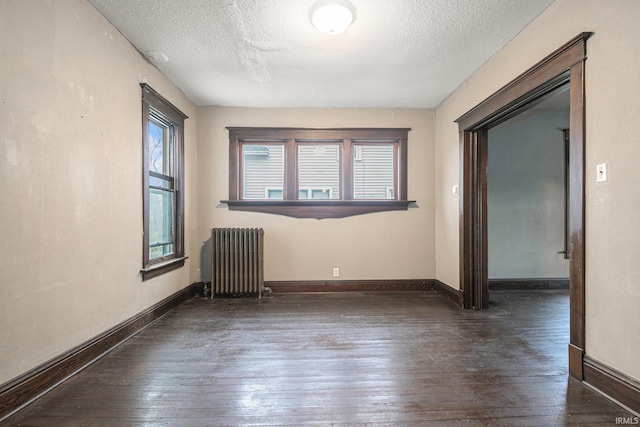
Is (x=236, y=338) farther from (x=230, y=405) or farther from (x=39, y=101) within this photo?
(x=39, y=101)

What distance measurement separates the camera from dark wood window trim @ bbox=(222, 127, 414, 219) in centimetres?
388

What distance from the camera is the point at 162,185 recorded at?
3.20 meters

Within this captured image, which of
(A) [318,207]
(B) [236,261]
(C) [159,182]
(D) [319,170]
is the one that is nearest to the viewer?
(C) [159,182]

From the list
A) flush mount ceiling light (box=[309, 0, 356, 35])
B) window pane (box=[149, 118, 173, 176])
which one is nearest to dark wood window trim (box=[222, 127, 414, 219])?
window pane (box=[149, 118, 173, 176])

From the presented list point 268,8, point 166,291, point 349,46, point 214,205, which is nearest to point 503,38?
point 349,46

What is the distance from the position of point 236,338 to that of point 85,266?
47.8 inches

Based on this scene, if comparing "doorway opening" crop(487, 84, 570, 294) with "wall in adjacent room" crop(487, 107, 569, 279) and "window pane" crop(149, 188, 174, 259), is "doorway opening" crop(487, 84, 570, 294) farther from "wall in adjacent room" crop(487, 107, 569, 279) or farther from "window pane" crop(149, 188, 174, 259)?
"window pane" crop(149, 188, 174, 259)

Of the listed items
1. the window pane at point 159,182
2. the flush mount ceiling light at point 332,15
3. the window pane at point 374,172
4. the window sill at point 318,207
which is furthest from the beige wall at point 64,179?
the window pane at point 374,172

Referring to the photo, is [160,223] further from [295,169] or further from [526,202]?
[526,202]

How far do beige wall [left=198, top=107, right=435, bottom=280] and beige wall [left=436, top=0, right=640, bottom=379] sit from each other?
83.3 inches

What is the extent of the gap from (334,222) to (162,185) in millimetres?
2096

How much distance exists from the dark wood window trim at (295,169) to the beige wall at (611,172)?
2.14 meters

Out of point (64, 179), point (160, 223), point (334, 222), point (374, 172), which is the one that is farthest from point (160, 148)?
point (374, 172)

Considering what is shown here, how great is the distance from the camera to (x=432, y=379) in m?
1.79
